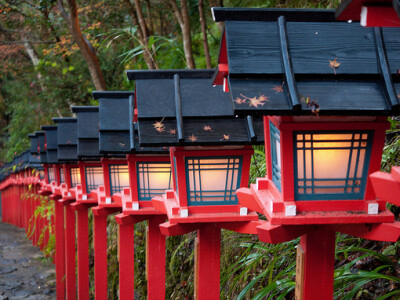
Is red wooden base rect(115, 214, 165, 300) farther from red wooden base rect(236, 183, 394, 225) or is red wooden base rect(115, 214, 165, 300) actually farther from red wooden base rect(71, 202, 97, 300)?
red wooden base rect(71, 202, 97, 300)

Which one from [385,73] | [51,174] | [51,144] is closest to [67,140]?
[51,144]

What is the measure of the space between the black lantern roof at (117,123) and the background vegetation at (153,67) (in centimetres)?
174

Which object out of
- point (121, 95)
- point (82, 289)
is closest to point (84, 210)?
point (82, 289)

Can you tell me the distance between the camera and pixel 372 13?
2096mm

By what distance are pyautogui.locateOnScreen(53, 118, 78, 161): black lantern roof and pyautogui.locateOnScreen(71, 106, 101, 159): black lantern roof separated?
1560 millimetres

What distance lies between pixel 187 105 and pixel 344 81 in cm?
204

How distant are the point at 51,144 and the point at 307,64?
11634 mm

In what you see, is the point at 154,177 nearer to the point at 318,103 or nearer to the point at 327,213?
the point at 327,213

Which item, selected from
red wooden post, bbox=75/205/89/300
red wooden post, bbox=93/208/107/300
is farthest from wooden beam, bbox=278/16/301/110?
red wooden post, bbox=75/205/89/300

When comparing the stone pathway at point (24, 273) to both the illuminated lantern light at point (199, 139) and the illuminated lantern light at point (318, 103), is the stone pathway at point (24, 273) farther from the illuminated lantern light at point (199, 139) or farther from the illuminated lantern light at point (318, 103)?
the illuminated lantern light at point (318, 103)

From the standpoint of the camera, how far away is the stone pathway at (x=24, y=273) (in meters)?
16.3

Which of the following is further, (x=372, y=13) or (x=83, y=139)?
(x=83, y=139)

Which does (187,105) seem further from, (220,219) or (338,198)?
(338,198)

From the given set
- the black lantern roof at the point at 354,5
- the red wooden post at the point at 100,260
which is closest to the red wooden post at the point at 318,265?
the black lantern roof at the point at 354,5
